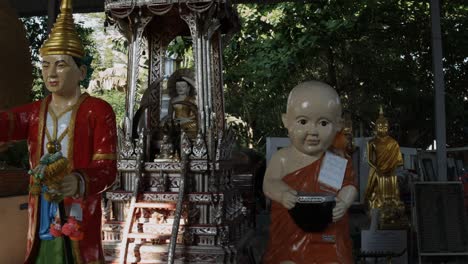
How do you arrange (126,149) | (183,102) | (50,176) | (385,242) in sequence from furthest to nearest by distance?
(183,102), (385,242), (126,149), (50,176)

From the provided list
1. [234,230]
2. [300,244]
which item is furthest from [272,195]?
[234,230]

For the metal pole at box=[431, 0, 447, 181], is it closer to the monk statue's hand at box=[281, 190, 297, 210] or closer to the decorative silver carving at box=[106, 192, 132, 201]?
the decorative silver carving at box=[106, 192, 132, 201]

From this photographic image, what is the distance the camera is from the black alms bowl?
295 cm

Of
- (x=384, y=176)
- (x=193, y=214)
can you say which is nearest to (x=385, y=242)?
(x=384, y=176)

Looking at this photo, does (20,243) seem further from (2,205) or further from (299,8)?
(299,8)

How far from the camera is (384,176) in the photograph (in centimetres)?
638

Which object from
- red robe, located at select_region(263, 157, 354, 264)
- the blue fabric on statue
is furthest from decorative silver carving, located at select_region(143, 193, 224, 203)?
the blue fabric on statue

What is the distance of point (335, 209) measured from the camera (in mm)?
3014

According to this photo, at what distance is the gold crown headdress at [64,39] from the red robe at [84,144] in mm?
262

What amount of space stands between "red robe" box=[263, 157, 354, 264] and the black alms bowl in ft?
0.29

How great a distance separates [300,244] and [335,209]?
31 cm

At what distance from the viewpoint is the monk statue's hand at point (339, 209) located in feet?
9.89

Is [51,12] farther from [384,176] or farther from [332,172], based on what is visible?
[332,172]

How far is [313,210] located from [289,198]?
0.50 feet
